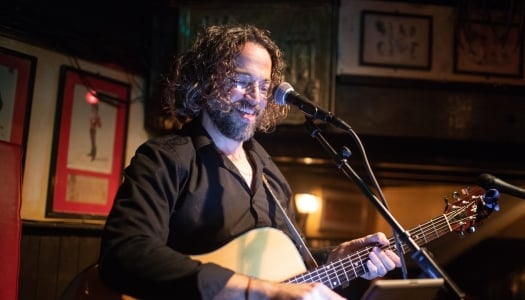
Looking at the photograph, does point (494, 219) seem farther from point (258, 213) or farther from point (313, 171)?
point (258, 213)

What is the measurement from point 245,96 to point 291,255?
0.63m

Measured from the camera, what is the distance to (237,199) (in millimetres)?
1905

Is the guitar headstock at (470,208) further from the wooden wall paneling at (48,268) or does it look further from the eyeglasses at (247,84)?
the wooden wall paneling at (48,268)

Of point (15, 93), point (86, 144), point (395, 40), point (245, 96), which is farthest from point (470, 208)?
point (15, 93)

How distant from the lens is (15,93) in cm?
279

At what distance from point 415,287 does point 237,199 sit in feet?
2.65

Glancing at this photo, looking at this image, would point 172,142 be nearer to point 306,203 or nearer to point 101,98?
point 101,98

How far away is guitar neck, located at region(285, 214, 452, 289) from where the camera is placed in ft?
6.01

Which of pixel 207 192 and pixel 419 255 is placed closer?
pixel 419 255

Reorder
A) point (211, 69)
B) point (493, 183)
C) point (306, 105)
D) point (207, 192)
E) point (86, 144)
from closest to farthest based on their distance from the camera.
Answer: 1. point (493, 183)
2. point (306, 105)
3. point (207, 192)
4. point (211, 69)
5. point (86, 144)

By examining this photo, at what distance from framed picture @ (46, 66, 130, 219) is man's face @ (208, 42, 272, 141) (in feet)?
4.56

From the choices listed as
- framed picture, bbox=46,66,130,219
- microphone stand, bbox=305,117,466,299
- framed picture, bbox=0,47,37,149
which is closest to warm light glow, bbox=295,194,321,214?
framed picture, bbox=46,66,130,219

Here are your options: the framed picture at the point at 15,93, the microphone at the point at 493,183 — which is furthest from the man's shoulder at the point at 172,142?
the framed picture at the point at 15,93

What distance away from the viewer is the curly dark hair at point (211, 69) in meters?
1.99
